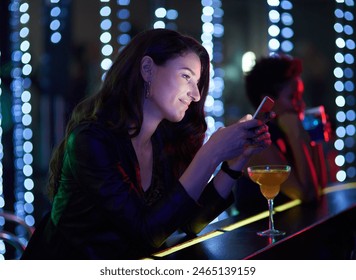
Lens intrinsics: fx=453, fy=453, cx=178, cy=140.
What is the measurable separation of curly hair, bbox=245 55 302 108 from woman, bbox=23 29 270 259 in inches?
41.4

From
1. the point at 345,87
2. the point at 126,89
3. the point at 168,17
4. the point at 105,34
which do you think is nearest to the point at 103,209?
the point at 126,89

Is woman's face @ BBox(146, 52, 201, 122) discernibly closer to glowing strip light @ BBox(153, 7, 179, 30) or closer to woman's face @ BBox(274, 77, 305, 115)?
woman's face @ BBox(274, 77, 305, 115)

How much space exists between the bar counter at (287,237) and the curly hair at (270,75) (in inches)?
26.4

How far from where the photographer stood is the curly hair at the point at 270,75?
2.63 metres

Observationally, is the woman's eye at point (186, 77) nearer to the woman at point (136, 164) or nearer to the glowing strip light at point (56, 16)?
the woman at point (136, 164)

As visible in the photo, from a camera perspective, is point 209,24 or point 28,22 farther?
point 209,24

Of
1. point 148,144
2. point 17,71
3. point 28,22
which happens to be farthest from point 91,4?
point 148,144

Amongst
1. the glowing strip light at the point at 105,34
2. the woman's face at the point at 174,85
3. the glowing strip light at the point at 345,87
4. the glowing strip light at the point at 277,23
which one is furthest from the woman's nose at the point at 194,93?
Result: the glowing strip light at the point at 345,87

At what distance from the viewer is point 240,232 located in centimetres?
148

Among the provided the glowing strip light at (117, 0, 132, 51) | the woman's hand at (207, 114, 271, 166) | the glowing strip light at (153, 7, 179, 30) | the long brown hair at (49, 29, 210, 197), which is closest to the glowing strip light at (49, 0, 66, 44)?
the glowing strip light at (117, 0, 132, 51)

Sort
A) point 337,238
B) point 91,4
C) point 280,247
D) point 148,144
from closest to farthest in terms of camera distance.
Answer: point 280,247
point 148,144
point 337,238
point 91,4

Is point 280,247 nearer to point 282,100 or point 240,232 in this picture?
point 240,232

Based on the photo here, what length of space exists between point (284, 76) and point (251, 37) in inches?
171

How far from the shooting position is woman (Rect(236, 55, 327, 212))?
2.21m
